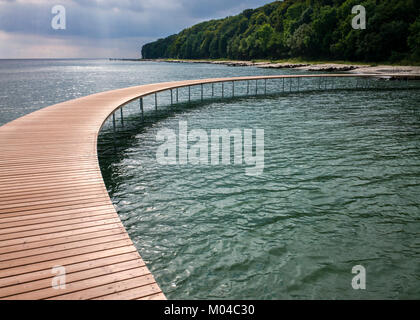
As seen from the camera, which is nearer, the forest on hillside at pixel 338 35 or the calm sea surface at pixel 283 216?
the calm sea surface at pixel 283 216

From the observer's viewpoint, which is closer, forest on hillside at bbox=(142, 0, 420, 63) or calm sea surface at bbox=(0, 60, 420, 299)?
calm sea surface at bbox=(0, 60, 420, 299)

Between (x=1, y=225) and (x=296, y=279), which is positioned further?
(x=296, y=279)

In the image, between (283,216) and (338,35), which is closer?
(283,216)

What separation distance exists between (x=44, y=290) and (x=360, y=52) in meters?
71.5

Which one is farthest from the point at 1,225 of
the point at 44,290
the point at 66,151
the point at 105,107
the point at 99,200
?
the point at 105,107

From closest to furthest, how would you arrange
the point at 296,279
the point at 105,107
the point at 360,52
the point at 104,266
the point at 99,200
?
the point at 104,266, the point at 296,279, the point at 99,200, the point at 105,107, the point at 360,52

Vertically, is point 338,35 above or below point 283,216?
above

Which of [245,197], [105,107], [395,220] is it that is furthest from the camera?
[105,107]

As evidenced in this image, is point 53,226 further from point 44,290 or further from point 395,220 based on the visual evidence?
point 395,220

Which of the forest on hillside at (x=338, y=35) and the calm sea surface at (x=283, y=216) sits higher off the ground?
the forest on hillside at (x=338, y=35)

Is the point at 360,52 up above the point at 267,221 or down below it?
above

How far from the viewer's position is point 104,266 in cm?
346

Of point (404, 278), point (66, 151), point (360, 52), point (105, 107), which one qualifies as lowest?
point (404, 278)

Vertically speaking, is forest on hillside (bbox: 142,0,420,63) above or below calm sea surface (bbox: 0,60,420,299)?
above
